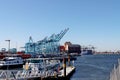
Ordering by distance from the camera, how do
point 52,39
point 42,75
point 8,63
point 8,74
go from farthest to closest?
point 52,39, point 8,63, point 42,75, point 8,74

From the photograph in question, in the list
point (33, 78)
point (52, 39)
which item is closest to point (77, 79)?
point (33, 78)

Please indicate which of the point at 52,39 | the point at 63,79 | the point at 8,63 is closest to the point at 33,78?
the point at 63,79

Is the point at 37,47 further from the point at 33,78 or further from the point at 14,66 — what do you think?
the point at 33,78

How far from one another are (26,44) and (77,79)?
145m

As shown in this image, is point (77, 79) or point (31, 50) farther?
point (31, 50)

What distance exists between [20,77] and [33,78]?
1.90 metres

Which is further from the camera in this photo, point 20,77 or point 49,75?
point 49,75

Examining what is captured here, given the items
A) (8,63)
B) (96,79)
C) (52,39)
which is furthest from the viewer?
(52,39)

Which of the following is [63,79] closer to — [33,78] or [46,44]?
[33,78]

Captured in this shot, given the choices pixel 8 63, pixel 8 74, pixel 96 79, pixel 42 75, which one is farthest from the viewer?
pixel 8 63

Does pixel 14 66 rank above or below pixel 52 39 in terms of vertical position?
below

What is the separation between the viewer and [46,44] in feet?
641

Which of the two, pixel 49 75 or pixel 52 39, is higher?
pixel 52 39

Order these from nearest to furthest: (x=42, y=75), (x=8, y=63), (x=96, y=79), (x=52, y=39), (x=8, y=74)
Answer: (x=8, y=74)
(x=42, y=75)
(x=96, y=79)
(x=8, y=63)
(x=52, y=39)
